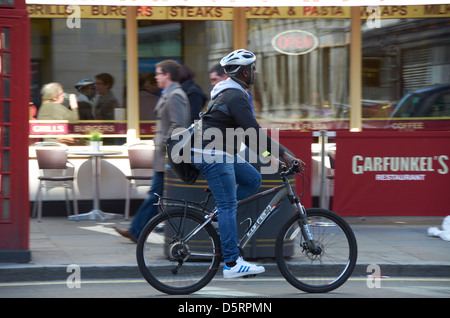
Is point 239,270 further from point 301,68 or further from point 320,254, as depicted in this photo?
point 301,68

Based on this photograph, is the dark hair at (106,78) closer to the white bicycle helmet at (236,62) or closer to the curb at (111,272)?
the curb at (111,272)

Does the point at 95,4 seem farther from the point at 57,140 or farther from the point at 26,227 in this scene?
the point at 26,227

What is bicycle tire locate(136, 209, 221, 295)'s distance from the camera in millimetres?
5832

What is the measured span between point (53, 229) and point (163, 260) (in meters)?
3.60

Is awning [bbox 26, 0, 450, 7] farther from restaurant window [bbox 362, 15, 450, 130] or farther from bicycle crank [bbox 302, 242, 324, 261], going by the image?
bicycle crank [bbox 302, 242, 324, 261]

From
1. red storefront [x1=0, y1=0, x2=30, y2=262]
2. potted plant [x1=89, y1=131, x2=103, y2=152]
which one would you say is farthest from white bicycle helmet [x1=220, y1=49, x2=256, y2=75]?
potted plant [x1=89, y1=131, x2=103, y2=152]

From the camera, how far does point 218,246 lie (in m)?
5.91

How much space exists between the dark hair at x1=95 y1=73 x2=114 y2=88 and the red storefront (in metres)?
3.64

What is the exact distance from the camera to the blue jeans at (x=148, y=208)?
771 cm

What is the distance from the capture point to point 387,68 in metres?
11.1

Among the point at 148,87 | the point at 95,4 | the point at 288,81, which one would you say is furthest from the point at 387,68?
the point at 95,4

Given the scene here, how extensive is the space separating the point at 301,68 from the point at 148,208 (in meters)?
4.26

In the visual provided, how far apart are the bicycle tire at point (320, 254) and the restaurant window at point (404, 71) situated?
5293 mm

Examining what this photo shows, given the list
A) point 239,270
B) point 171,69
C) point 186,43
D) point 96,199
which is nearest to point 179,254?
point 239,270
